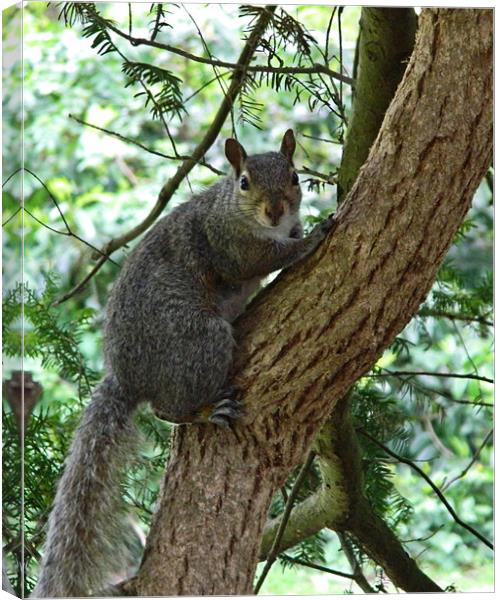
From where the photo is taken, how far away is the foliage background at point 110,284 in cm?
231

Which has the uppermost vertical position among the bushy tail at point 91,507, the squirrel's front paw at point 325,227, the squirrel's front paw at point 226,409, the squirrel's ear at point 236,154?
the squirrel's ear at point 236,154

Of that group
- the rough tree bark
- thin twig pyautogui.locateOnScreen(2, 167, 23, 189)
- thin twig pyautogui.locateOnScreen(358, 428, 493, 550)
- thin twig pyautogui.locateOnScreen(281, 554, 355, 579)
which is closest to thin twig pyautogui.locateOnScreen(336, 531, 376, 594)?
thin twig pyautogui.locateOnScreen(281, 554, 355, 579)

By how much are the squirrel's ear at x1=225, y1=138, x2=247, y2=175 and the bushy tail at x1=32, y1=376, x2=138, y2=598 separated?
0.55 meters

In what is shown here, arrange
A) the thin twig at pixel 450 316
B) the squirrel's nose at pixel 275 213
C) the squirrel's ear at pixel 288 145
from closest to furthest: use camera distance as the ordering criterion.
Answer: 1. the squirrel's nose at pixel 275 213
2. the squirrel's ear at pixel 288 145
3. the thin twig at pixel 450 316

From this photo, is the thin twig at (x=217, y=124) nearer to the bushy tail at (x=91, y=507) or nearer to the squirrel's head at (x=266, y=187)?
the squirrel's head at (x=266, y=187)

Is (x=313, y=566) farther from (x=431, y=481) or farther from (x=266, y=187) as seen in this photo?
(x=266, y=187)

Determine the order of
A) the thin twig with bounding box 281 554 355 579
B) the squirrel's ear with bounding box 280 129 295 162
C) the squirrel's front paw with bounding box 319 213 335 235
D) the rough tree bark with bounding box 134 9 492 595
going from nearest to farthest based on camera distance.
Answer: the rough tree bark with bounding box 134 9 492 595 → the squirrel's front paw with bounding box 319 213 335 235 → the squirrel's ear with bounding box 280 129 295 162 → the thin twig with bounding box 281 554 355 579

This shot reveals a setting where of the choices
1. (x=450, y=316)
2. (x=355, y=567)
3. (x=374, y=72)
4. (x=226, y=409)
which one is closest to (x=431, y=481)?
(x=355, y=567)

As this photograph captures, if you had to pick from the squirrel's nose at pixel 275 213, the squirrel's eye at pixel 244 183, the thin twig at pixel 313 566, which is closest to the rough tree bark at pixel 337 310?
the squirrel's nose at pixel 275 213

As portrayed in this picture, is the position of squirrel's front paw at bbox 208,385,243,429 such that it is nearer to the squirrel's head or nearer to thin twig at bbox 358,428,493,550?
the squirrel's head

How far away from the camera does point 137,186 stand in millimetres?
4133

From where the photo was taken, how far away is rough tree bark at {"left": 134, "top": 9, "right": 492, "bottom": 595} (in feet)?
6.01

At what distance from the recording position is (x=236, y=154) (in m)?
2.17

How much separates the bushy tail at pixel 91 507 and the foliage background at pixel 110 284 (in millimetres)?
116
